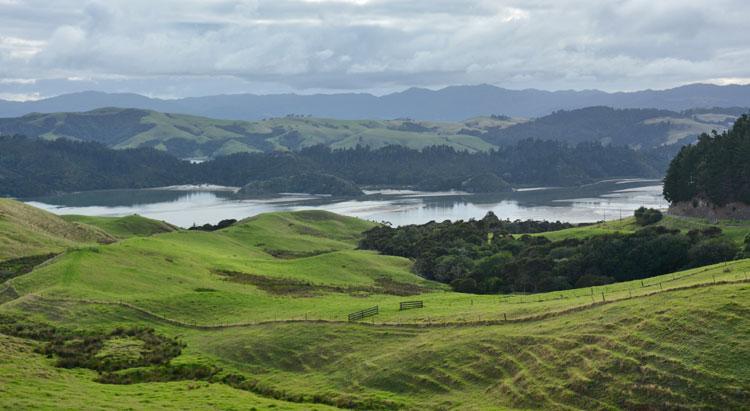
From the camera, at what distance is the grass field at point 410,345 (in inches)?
1772

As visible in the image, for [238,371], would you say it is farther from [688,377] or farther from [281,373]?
[688,377]

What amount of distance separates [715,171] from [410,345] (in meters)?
113

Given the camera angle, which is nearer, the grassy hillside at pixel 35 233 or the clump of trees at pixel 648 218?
the grassy hillside at pixel 35 233

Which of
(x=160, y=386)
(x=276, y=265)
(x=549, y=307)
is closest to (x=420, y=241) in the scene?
(x=276, y=265)

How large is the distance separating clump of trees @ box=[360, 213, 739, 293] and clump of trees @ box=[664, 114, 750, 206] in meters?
32.2

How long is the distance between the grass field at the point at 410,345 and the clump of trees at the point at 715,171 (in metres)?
83.3

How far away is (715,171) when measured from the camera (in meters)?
150

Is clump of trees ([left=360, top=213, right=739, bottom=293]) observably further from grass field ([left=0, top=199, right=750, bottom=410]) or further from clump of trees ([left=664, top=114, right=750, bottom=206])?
clump of trees ([left=664, top=114, right=750, bottom=206])

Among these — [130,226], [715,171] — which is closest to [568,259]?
[715,171]

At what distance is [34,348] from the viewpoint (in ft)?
193

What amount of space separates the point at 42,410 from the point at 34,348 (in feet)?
65.4

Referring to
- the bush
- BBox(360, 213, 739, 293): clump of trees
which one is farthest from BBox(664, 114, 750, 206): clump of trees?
the bush

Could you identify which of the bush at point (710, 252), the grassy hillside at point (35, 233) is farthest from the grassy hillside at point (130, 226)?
the bush at point (710, 252)

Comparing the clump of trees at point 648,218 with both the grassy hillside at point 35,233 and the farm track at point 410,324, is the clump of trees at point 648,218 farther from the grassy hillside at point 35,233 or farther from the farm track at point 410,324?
the grassy hillside at point 35,233
